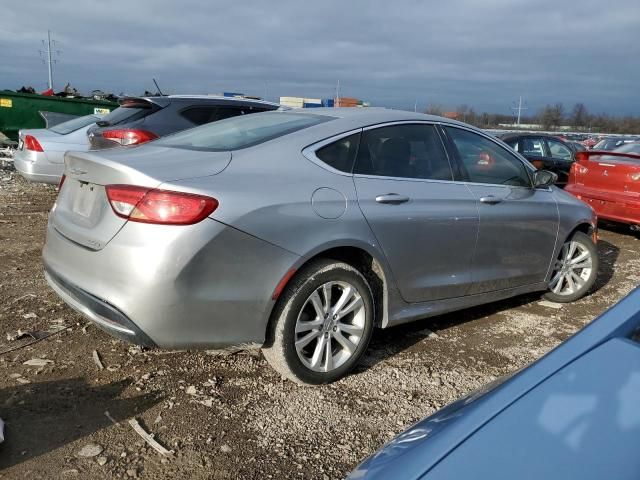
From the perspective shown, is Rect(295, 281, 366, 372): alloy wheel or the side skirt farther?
the side skirt

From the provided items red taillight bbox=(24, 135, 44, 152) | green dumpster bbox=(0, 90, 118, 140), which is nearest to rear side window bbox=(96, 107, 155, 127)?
red taillight bbox=(24, 135, 44, 152)

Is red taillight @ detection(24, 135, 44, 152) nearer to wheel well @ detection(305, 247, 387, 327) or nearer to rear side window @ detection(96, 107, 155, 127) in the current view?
rear side window @ detection(96, 107, 155, 127)

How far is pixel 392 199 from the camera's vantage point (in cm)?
341

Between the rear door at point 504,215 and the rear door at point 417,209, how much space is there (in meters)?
0.15

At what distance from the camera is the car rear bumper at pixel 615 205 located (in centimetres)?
748

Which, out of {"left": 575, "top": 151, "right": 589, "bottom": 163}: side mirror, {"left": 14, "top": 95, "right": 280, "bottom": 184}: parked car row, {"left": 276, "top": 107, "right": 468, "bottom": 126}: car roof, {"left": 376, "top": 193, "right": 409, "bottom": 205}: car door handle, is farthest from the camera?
{"left": 575, "top": 151, "right": 589, "bottom": 163}: side mirror

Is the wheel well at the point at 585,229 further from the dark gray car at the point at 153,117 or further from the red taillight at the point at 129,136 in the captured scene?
the red taillight at the point at 129,136

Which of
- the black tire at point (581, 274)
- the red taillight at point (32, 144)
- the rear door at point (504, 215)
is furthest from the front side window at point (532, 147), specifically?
the red taillight at point (32, 144)

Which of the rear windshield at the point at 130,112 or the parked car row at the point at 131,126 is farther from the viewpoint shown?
the rear windshield at the point at 130,112

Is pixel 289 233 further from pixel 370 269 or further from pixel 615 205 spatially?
pixel 615 205

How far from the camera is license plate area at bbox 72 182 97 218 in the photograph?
2990 millimetres

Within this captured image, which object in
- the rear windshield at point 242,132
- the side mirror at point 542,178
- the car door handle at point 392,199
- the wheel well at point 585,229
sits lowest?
the wheel well at point 585,229

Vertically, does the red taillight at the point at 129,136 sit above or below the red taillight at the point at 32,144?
above

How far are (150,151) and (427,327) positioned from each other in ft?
7.96
